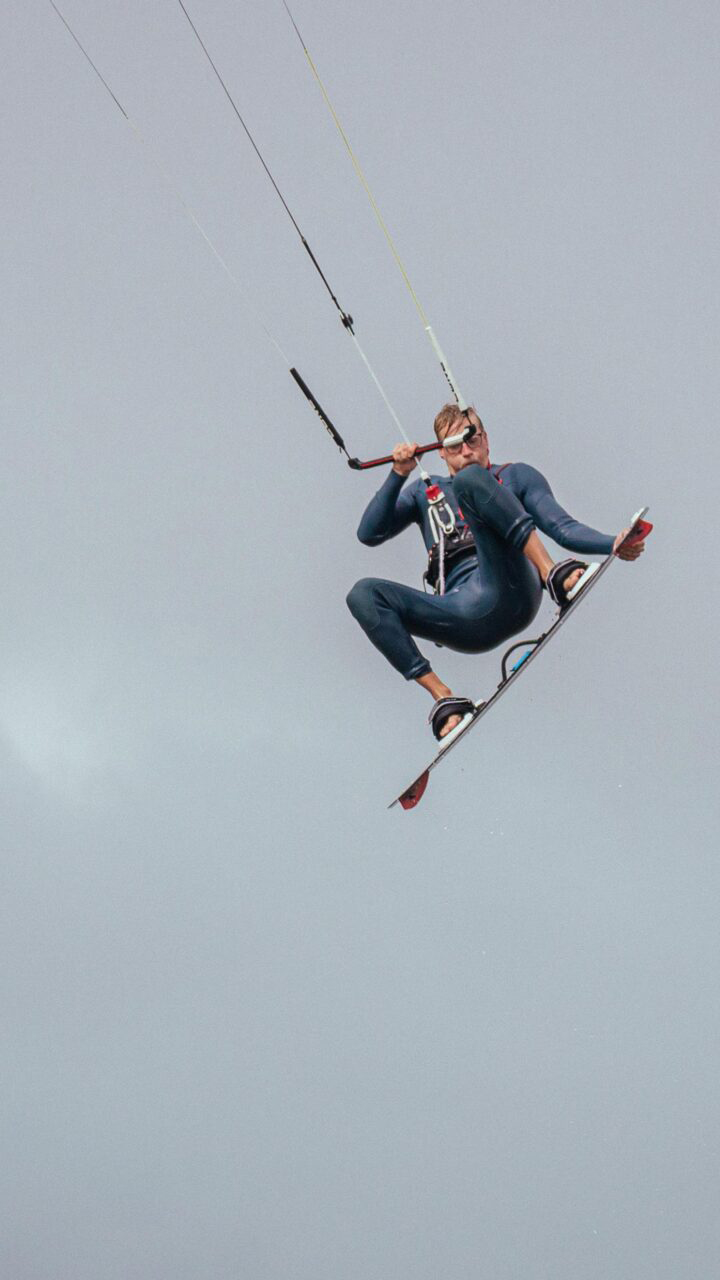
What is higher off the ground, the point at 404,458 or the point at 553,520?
the point at 404,458

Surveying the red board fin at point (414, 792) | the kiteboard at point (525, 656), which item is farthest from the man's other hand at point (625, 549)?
the red board fin at point (414, 792)

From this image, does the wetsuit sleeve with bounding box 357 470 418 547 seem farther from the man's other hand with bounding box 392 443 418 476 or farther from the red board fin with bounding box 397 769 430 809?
the red board fin with bounding box 397 769 430 809

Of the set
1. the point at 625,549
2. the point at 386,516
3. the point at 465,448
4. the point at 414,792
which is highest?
the point at 465,448

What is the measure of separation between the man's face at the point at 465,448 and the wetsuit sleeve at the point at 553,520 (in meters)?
0.24

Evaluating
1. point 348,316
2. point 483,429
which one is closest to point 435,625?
point 483,429

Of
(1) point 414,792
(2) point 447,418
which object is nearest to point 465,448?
(2) point 447,418

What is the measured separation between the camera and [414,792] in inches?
458

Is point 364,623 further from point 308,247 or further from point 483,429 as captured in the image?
point 308,247

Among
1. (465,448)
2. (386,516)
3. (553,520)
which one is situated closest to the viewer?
(553,520)

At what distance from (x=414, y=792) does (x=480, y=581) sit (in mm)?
1704

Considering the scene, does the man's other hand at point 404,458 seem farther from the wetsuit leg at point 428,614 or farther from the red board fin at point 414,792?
the red board fin at point 414,792

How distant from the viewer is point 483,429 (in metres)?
10.7

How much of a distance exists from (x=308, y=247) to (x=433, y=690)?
8.99ft

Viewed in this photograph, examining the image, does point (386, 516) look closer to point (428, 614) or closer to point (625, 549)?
point (428, 614)
